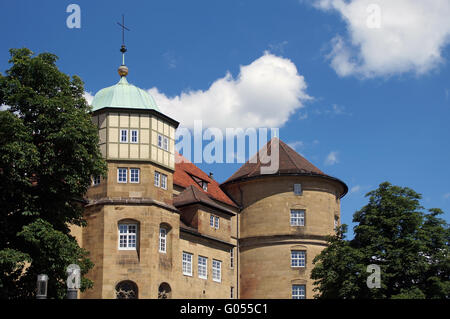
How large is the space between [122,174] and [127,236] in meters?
3.63

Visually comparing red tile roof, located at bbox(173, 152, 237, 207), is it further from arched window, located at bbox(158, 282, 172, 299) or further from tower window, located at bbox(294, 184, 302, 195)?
arched window, located at bbox(158, 282, 172, 299)

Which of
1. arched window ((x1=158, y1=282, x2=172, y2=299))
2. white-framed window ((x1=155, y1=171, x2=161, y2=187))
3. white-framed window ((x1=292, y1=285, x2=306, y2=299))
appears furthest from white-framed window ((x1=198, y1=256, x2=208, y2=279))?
white-framed window ((x1=292, y1=285, x2=306, y2=299))

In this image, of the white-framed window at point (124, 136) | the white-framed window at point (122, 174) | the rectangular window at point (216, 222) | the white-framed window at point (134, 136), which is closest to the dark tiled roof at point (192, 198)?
the rectangular window at point (216, 222)

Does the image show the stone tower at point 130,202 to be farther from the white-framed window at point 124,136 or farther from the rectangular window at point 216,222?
the rectangular window at point 216,222

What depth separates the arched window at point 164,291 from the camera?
4096 centimetres

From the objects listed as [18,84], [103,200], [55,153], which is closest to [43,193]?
[55,153]

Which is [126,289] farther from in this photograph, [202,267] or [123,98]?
[123,98]

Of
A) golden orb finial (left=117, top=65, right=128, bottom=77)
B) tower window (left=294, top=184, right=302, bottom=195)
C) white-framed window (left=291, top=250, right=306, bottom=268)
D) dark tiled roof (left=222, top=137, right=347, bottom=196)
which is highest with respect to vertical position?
golden orb finial (left=117, top=65, right=128, bottom=77)

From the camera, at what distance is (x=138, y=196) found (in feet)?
135

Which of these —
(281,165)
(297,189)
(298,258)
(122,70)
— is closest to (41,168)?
(122,70)

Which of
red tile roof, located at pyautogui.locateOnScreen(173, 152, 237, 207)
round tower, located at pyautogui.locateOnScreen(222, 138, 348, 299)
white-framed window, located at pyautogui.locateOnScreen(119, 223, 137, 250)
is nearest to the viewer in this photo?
white-framed window, located at pyautogui.locateOnScreen(119, 223, 137, 250)

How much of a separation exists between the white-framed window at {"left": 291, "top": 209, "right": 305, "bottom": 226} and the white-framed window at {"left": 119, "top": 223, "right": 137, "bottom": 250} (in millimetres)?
16294

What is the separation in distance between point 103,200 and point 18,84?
11.5 metres

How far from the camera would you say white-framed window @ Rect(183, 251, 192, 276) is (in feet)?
147
